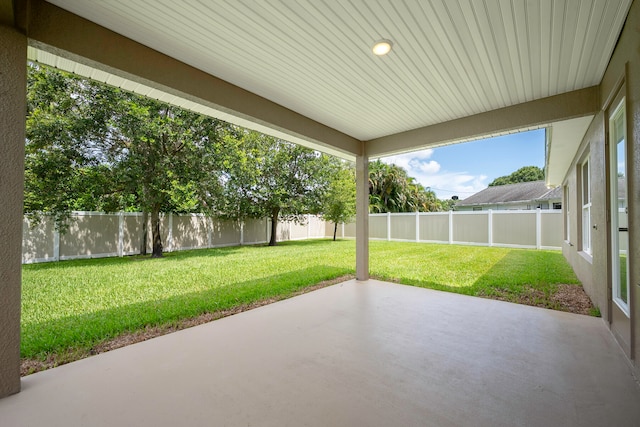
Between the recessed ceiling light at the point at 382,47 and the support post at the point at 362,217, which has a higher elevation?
the recessed ceiling light at the point at 382,47

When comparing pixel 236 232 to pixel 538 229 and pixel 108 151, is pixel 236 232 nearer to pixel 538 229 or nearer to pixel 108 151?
pixel 108 151

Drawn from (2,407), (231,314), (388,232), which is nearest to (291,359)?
(231,314)

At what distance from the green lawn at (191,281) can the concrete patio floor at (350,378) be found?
0.91 metres

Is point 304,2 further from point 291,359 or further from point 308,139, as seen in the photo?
point 291,359

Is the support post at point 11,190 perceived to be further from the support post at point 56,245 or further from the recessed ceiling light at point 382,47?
the support post at point 56,245

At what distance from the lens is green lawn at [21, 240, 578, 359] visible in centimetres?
353

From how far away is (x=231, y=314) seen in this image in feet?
13.0

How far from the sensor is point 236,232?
13.0 metres

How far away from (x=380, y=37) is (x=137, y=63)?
2207 mm

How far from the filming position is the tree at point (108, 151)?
7.34 m

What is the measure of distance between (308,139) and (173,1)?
2669mm

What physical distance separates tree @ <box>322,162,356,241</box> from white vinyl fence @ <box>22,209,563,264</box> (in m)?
1.86

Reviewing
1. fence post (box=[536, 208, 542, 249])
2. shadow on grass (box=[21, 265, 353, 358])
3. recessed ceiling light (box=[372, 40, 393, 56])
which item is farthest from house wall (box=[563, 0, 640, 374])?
fence post (box=[536, 208, 542, 249])

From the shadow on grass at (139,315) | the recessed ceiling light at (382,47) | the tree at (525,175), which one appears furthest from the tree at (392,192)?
the tree at (525,175)
